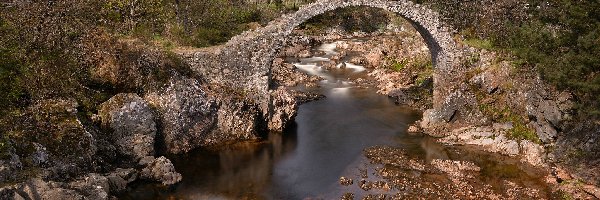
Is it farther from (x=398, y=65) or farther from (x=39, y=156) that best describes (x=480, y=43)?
(x=39, y=156)

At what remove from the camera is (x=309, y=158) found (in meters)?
25.9

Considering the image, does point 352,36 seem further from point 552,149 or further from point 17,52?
point 17,52

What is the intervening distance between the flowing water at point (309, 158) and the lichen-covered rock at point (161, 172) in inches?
13.9

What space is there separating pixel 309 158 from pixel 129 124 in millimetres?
8780

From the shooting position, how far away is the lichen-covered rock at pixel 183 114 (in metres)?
25.2

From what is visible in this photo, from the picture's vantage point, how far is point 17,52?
73.4 ft

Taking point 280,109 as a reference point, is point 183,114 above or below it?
above

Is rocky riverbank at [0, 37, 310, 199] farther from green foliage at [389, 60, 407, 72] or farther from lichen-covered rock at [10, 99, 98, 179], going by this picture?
green foliage at [389, 60, 407, 72]

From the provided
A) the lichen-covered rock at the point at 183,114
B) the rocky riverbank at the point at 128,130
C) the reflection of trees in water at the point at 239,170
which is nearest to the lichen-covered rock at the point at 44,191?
the rocky riverbank at the point at 128,130

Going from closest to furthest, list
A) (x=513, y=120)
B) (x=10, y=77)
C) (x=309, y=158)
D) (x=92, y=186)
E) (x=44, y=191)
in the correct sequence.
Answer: (x=44, y=191) → (x=92, y=186) → (x=10, y=77) → (x=309, y=158) → (x=513, y=120)

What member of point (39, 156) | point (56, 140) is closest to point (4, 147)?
point (39, 156)

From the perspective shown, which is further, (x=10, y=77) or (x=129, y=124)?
(x=129, y=124)

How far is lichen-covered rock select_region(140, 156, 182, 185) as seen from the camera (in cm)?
2180

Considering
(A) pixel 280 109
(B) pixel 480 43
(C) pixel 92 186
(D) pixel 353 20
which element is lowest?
(A) pixel 280 109
